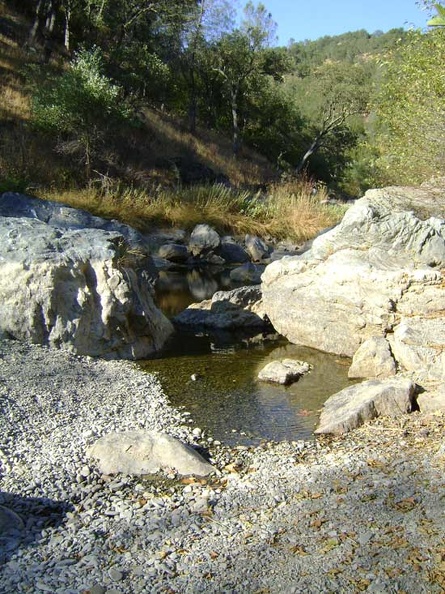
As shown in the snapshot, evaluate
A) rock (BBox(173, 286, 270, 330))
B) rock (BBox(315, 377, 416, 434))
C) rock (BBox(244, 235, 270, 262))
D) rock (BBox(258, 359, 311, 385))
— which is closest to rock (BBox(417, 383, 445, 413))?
rock (BBox(315, 377, 416, 434))

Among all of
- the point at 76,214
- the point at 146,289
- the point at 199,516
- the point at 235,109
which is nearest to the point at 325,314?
the point at 146,289

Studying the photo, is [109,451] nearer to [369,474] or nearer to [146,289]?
[369,474]

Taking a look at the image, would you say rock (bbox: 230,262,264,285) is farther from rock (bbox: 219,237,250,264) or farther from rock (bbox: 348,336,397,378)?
rock (bbox: 348,336,397,378)

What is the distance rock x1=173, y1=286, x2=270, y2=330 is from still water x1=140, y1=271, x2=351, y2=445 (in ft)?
1.47

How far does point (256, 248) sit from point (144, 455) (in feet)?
46.3

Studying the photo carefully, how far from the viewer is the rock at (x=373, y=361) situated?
23.5 feet

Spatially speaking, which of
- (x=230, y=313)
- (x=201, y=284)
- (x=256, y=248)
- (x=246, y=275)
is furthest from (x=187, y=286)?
(x=256, y=248)

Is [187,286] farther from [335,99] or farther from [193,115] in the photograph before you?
[335,99]

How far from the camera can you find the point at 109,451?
491cm

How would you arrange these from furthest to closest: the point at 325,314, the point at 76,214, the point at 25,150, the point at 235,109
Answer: the point at 235,109, the point at 25,150, the point at 76,214, the point at 325,314

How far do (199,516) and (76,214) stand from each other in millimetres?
11098

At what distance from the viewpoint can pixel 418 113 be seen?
11.2m

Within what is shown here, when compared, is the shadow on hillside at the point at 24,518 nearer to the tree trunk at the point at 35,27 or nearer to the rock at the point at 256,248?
the rock at the point at 256,248

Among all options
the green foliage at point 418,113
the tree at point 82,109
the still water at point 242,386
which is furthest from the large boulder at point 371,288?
the tree at point 82,109
